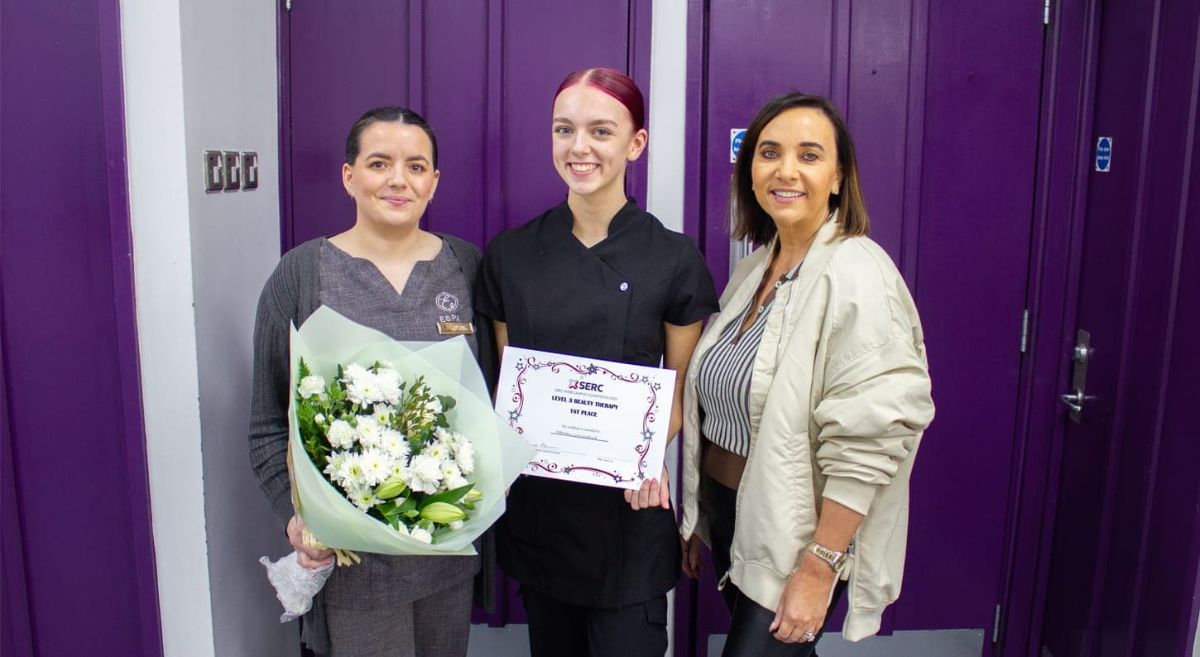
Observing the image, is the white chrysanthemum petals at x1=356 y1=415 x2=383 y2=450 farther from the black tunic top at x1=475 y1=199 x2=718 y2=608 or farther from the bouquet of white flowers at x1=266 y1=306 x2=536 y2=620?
the black tunic top at x1=475 y1=199 x2=718 y2=608

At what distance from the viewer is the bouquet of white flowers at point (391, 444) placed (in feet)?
5.77

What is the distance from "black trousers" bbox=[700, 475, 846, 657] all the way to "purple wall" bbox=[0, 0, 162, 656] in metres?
1.32

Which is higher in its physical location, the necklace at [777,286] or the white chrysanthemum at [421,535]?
the necklace at [777,286]

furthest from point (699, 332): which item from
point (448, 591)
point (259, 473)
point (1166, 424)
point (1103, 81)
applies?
point (1103, 81)

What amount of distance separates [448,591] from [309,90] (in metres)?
1.36

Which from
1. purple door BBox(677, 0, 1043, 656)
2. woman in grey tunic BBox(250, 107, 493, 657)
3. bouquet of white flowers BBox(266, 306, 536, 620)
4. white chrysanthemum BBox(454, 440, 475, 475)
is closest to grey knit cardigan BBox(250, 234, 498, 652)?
woman in grey tunic BBox(250, 107, 493, 657)

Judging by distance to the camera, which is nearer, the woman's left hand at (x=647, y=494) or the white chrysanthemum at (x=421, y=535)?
the white chrysanthemum at (x=421, y=535)

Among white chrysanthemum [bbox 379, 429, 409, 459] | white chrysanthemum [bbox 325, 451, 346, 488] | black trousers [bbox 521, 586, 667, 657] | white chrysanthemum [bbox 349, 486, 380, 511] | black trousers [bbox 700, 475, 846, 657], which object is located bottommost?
black trousers [bbox 521, 586, 667, 657]

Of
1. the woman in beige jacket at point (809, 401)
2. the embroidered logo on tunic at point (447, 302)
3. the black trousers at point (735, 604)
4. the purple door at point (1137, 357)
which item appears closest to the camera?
the woman in beige jacket at point (809, 401)

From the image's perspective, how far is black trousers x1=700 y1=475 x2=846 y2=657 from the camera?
201 centimetres

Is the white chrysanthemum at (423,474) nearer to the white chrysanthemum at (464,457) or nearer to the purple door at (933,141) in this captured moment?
the white chrysanthemum at (464,457)

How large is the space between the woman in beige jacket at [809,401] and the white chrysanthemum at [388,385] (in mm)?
660

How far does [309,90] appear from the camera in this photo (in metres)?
2.63

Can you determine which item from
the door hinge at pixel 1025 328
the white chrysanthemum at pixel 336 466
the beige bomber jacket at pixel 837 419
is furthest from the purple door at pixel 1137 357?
the white chrysanthemum at pixel 336 466
